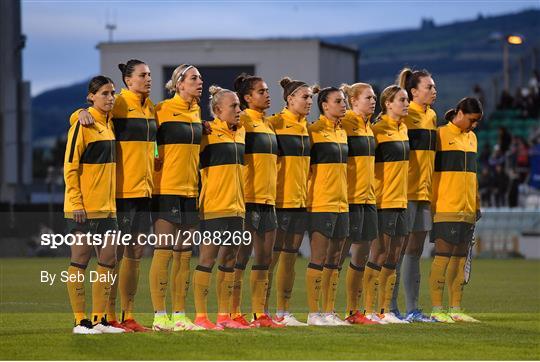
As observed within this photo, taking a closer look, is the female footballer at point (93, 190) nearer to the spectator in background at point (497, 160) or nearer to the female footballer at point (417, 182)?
the female footballer at point (417, 182)

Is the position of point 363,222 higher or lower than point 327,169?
lower

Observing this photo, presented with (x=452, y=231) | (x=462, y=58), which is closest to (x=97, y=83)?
(x=452, y=231)

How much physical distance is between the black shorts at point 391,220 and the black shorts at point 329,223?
0.71 m

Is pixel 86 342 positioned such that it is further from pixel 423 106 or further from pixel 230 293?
pixel 423 106

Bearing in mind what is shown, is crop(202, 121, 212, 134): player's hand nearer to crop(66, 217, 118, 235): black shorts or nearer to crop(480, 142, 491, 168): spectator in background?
crop(66, 217, 118, 235): black shorts

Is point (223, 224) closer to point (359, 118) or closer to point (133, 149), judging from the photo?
point (133, 149)

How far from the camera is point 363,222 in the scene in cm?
1752

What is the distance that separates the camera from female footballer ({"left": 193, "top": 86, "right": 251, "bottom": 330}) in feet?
53.3

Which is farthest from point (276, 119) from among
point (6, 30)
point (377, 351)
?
point (6, 30)

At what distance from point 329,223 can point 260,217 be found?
0.87 metres

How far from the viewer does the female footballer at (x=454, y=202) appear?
18.2m

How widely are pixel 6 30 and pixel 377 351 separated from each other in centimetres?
3134

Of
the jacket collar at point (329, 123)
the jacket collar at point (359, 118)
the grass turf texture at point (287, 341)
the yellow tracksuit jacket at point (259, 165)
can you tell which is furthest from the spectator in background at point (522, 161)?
the yellow tracksuit jacket at point (259, 165)

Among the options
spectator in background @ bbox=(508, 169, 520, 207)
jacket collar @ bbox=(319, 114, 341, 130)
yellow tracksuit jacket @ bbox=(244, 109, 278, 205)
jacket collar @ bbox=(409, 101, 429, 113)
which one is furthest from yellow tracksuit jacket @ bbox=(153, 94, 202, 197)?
spectator in background @ bbox=(508, 169, 520, 207)
